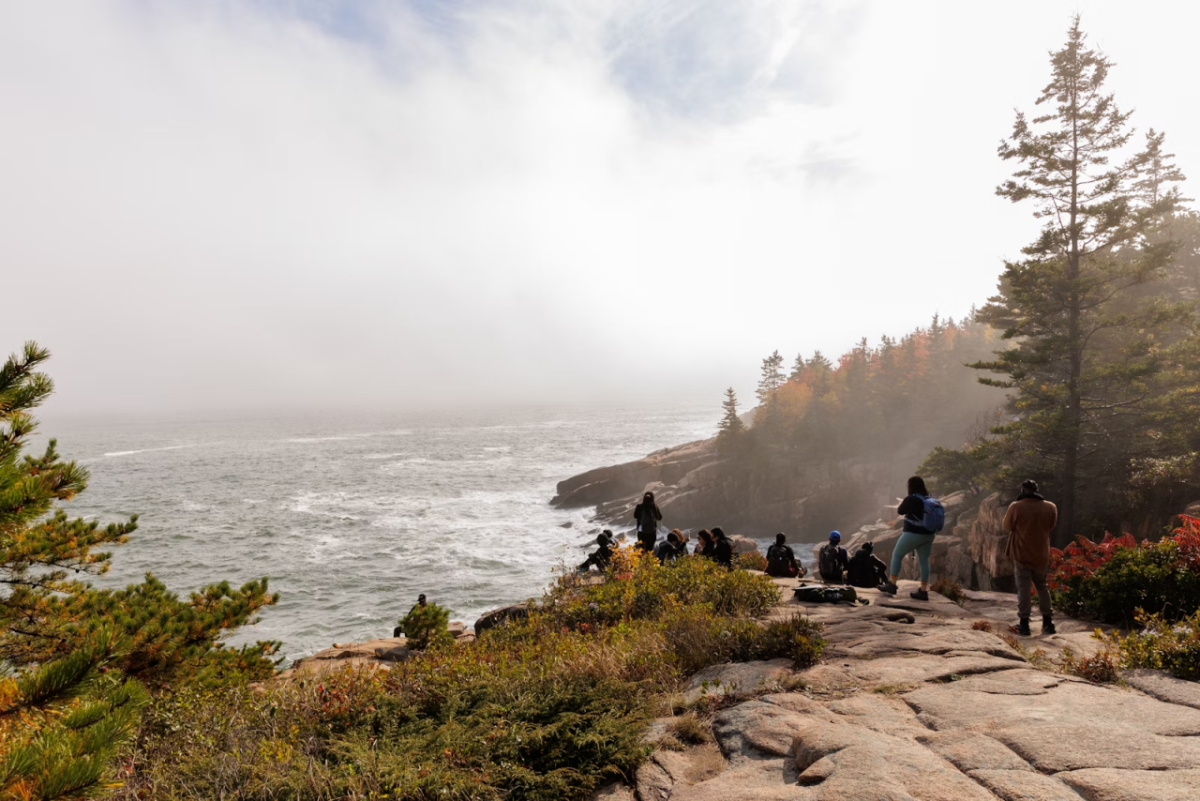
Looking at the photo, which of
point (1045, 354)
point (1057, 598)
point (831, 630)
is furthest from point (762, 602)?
point (1045, 354)

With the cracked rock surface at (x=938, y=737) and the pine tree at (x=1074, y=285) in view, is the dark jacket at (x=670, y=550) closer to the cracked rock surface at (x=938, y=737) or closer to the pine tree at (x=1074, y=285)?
the cracked rock surface at (x=938, y=737)

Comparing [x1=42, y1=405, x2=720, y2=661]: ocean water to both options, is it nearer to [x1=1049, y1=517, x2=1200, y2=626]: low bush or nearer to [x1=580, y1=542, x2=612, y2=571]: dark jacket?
[x1=580, y1=542, x2=612, y2=571]: dark jacket

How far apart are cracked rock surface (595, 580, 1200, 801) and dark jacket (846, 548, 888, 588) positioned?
4.97 meters

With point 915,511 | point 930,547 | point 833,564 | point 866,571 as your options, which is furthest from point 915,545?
point 833,564

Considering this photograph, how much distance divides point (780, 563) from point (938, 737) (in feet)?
29.1

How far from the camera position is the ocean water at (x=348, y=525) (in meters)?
28.5

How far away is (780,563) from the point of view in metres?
12.7

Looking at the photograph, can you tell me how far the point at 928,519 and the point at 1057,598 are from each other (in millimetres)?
2925

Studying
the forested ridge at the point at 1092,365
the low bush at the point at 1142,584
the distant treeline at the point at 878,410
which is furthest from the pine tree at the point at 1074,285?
the distant treeline at the point at 878,410

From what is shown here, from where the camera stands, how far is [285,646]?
23.2m

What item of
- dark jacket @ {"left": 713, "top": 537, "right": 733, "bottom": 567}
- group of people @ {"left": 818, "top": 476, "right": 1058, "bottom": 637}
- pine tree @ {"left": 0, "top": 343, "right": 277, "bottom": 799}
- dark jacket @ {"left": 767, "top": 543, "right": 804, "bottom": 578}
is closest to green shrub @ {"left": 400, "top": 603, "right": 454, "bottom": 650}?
pine tree @ {"left": 0, "top": 343, "right": 277, "bottom": 799}

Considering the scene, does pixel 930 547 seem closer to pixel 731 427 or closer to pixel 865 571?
pixel 865 571

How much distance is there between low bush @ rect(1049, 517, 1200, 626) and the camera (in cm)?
788

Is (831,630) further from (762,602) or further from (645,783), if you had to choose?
(645,783)
